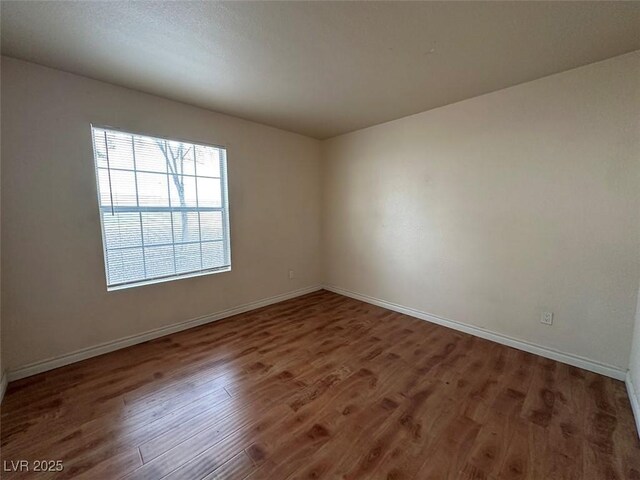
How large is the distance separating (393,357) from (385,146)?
254 cm

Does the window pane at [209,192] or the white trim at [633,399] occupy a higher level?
the window pane at [209,192]

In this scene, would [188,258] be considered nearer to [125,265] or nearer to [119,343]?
[125,265]

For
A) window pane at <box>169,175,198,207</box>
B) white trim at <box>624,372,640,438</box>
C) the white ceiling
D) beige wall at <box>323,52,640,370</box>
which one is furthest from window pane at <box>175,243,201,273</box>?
white trim at <box>624,372,640,438</box>

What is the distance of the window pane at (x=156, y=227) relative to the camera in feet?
8.63

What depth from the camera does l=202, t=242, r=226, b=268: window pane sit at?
3129mm

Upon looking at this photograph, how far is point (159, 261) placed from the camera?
2.75 m

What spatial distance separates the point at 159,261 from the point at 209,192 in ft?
3.09

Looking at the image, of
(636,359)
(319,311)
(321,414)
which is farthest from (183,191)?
(636,359)

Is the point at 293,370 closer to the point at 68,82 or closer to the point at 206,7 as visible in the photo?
the point at 206,7

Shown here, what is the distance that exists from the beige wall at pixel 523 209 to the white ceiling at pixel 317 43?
0.31 meters

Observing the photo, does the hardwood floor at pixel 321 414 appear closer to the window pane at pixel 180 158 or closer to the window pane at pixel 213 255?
the window pane at pixel 213 255

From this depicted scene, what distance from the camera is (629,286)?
6.59 feet

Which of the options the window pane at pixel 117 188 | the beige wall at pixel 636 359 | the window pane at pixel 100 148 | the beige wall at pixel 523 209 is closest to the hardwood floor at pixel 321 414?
the beige wall at pixel 636 359

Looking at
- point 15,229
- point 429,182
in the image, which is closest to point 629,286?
point 429,182
